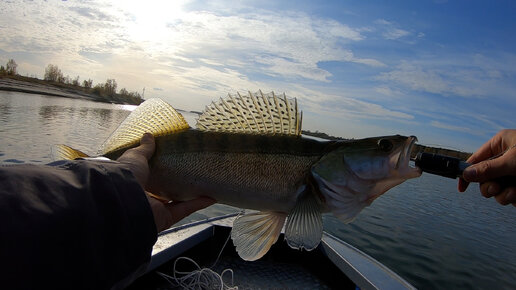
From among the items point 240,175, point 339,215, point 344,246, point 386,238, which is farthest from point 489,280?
point 240,175

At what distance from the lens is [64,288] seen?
55.7 inches

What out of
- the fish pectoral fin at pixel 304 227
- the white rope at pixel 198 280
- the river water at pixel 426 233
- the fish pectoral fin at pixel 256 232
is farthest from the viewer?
the river water at pixel 426 233

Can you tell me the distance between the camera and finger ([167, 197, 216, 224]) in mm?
3164

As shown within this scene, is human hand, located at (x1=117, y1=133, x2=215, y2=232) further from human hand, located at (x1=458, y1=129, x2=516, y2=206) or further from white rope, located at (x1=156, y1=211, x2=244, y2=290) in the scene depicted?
human hand, located at (x1=458, y1=129, x2=516, y2=206)

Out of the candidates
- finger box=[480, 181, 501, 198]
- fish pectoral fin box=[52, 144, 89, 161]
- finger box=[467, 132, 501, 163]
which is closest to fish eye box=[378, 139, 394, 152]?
finger box=[480, 181, 501, 198]

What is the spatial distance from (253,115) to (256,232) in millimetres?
1279

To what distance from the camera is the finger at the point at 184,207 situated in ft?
10.4

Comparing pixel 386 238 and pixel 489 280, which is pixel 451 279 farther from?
pixel 386 238

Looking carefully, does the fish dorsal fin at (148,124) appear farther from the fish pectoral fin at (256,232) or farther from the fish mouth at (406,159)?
the fish mouth at (406,159)

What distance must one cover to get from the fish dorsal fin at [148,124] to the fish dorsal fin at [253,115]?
11.9 inches

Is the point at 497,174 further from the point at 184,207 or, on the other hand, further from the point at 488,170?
the point at 184,207

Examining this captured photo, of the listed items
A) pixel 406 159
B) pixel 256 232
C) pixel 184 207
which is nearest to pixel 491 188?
pixel 406 159

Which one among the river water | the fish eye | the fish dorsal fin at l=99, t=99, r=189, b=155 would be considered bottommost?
the river water

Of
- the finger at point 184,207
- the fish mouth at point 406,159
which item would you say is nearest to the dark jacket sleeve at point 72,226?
the finger at point 184,207
